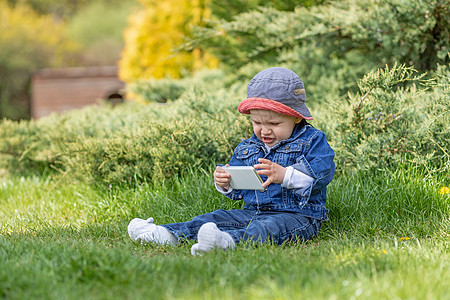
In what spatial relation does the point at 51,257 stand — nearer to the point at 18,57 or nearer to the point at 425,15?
the point at 425,15

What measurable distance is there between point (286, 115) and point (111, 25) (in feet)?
77.9

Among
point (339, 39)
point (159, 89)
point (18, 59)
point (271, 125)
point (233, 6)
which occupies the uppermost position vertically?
point (233, 6)

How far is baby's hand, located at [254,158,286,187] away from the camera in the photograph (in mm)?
2779

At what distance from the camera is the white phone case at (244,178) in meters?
2.81

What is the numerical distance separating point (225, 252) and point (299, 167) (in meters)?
0.69

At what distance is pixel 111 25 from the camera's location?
82.2 feet

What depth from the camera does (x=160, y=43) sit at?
9758mm

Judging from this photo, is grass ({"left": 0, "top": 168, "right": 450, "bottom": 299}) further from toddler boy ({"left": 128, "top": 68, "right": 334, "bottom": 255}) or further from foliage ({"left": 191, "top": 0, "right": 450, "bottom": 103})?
foliage ({"left": 191, "top": 0, "right": 450, "bottom": 103})

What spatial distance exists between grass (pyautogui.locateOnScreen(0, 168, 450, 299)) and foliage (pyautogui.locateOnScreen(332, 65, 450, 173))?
16 cm

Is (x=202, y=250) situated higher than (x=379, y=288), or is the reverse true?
(x=379, y=288)

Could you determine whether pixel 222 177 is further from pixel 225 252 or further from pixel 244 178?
pixel 225 252

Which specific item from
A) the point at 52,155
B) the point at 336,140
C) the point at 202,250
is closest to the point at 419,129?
the point at 336,140

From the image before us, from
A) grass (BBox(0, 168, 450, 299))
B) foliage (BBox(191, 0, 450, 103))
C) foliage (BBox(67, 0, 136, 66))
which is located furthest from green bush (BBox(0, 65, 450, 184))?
foliage (BBox(67, 0, 136, 66))

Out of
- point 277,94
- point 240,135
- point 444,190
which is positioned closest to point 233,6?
point 240,135
